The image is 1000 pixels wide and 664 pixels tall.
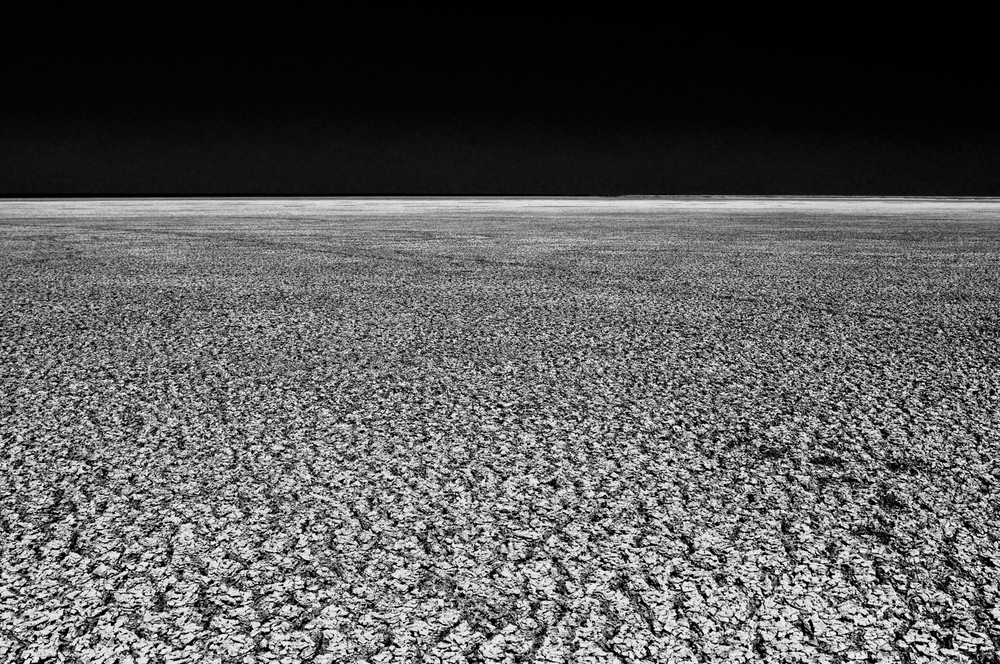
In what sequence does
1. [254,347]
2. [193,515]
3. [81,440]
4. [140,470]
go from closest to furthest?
[193,515], [140,470], [81,440], [254,347]

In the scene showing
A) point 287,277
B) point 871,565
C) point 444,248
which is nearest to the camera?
point 871,565

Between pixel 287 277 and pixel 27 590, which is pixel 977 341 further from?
pixel 287 277

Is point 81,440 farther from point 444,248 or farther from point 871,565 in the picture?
point 444,248

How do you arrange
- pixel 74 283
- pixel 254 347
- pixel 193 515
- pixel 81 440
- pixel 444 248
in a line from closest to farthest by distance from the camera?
1. pixel 193 515
2. pixel 81 440
3. pixel 254 347
4. pixel 74 283
5. pixel 444 248

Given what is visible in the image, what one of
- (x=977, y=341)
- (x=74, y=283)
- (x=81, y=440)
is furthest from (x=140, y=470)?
(x=74, y=283)

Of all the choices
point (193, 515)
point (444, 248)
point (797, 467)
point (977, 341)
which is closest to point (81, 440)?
point (193, 515)

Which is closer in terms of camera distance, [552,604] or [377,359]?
[552,604]
